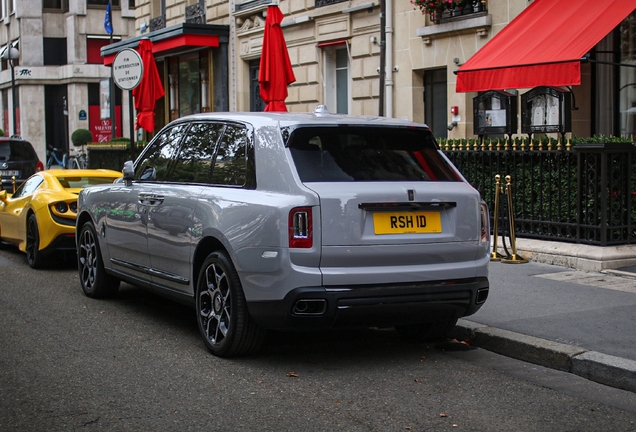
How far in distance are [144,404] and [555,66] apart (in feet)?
25.6

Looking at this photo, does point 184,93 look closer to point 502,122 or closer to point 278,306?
point 502,122

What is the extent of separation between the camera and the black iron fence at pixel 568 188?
10.5 metres

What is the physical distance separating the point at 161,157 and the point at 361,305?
271 centimetres

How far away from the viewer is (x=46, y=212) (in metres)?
11.2

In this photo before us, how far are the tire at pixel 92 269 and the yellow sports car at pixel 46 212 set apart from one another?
1743 mm

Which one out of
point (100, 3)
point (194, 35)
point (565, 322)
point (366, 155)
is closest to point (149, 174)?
point (366, 155)

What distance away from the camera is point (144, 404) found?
5457mm

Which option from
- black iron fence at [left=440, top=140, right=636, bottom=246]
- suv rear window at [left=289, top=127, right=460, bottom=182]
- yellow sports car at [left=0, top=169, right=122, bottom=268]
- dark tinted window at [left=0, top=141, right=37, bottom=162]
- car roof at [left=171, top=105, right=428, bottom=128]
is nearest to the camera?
suv rear window at [left=289, top=127, right=460, bottom=182]

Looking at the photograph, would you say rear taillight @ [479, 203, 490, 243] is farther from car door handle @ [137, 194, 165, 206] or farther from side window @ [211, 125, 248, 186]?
car door handle @ [137, 194, 165, 206]

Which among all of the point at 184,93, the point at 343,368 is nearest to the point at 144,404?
the point at 343,368

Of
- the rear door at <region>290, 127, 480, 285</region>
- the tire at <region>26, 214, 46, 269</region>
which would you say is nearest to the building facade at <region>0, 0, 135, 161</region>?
the tire at <region>26, 214, 46, 269</region>

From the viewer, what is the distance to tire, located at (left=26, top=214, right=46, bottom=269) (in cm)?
1140

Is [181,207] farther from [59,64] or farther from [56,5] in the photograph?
[56,5]

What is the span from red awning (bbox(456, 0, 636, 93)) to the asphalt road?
17.1 ft
